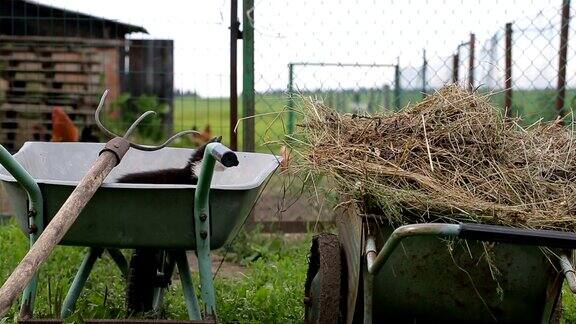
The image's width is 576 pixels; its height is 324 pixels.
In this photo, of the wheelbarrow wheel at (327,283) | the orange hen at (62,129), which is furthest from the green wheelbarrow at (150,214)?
the orange hen at (62,129)

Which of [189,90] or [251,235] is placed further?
[189,90]

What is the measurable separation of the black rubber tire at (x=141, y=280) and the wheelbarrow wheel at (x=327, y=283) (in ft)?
2.48

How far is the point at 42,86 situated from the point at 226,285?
333 inches

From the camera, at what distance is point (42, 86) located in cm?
1211

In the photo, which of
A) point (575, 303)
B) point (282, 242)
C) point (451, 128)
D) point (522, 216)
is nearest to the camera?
point (522, 216)

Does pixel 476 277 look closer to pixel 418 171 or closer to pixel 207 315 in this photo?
pixel 418 171

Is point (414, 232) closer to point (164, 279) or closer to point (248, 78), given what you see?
point (164, 279)

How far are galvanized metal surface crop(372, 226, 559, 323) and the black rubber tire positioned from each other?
3.88 ft

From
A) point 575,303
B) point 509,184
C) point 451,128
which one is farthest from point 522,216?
point 575,303

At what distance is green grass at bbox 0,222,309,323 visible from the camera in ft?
12.7

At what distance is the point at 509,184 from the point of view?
9.27 ft

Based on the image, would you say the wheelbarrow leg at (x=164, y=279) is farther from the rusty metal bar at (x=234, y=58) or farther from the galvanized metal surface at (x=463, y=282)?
the rusty metal bar at (x=234, y=58)

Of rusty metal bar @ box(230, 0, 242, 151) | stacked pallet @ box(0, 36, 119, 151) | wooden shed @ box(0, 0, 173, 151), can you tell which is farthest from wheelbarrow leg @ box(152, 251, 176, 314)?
stacked pallet @ box(0, 36, 119, 151)

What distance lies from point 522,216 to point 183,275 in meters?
1.30
